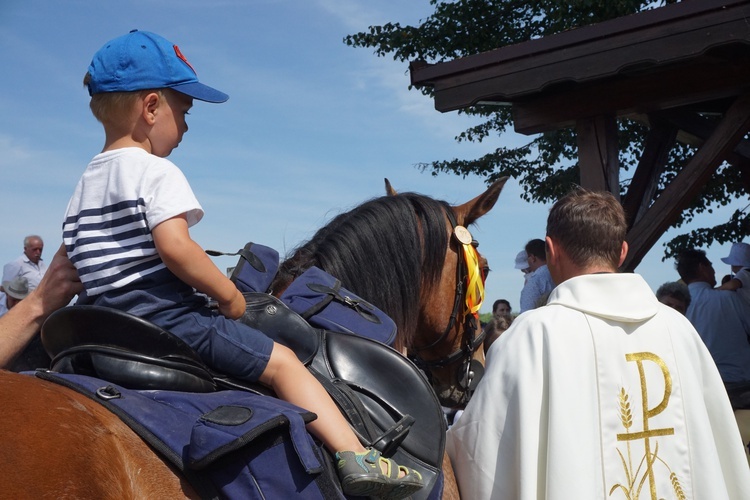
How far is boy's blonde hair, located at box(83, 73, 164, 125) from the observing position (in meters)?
2.06

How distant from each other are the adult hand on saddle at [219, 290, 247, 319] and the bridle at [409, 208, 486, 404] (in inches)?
46.9

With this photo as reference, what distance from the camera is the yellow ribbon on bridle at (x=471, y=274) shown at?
3039 mm

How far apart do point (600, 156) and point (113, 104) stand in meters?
4.32

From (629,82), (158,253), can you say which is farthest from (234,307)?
(629,82)

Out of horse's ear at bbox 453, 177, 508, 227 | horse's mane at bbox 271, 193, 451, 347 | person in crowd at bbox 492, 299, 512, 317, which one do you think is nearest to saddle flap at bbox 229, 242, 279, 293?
horse's mane at bbox 271, 193, 451, 347

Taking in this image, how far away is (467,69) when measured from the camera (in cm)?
545

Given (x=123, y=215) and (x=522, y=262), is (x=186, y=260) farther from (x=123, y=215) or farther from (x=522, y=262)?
(x=522, y=262)

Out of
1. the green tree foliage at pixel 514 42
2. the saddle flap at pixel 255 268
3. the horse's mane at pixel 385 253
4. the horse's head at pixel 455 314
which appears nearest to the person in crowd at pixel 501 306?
the green tree foliage at pixel 514 42

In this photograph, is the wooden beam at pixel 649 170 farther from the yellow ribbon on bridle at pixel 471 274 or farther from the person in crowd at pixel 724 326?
the yellow ribbon on bridle at pixel 471 274

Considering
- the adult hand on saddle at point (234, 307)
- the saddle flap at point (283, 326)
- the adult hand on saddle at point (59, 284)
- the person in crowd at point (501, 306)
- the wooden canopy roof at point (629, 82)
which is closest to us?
the adult hand on saddle at point (234, 307)

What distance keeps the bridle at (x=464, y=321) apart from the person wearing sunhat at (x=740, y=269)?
4.05 m

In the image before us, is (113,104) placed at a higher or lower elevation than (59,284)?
higher

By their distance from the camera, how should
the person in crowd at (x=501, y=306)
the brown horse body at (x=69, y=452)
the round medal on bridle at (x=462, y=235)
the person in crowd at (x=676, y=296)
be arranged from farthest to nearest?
1. the person in crowd at (x=501, y=306)
2. the person in crowd at (x=676, y=296)
3. the round medal on bridle at (x=462, y=235)
4. the brown horse body at (x=69, y=452)

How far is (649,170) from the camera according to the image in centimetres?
628
